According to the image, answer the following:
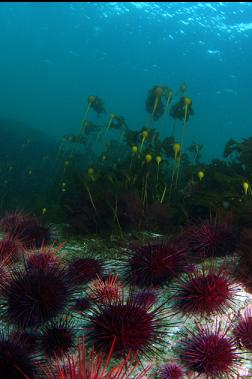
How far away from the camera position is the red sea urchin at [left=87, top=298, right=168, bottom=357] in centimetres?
311

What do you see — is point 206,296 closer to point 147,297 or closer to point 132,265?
point 147,297

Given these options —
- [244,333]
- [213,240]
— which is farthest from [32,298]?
[213,240]

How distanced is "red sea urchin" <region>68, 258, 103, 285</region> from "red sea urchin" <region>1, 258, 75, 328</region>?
575 mm

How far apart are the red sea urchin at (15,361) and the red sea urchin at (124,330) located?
667 mm

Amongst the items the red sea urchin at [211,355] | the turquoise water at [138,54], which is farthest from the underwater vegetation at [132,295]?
the turquoise water at [138,54]

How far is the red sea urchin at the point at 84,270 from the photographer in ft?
15.2

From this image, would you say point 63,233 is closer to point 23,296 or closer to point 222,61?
point 23,296

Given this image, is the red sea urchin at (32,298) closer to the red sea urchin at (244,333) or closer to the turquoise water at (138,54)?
the red sea urchin at (244,333)

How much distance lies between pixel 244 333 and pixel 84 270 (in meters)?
2.42

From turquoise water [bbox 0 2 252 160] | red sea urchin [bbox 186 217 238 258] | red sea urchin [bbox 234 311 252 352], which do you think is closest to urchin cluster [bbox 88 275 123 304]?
red sea urchin [bbox 234 311 252 352]

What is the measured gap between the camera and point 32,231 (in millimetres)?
6480

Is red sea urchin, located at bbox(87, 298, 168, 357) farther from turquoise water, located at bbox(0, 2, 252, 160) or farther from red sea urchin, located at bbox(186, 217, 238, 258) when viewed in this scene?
turquoise water, located at bbox(0, 2, 252, 160)

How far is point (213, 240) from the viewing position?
514cm

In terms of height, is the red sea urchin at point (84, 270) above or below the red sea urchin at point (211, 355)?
below
